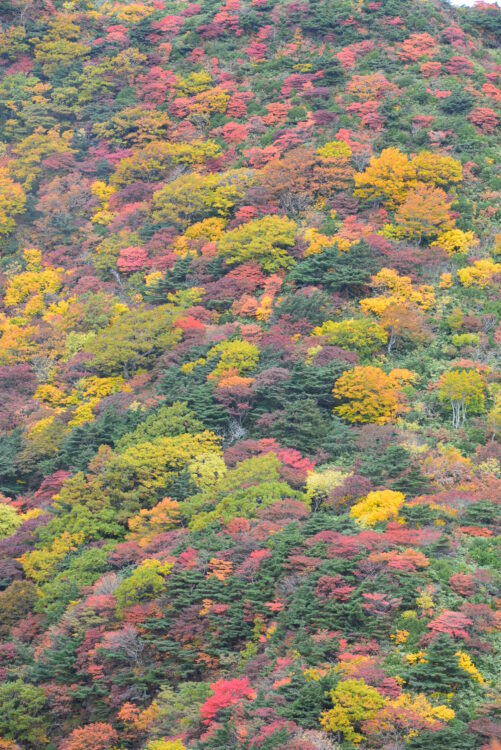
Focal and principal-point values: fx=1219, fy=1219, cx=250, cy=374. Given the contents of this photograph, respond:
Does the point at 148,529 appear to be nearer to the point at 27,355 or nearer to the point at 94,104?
the point at 27,355

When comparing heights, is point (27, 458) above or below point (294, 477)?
below

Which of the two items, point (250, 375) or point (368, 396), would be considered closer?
point (368, 396)

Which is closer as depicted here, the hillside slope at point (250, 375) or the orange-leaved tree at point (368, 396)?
the hillside slope at point (250, 375)

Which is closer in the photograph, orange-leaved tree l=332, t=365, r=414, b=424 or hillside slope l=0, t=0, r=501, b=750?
hillside slope l=0, t=0, r=501, b=750

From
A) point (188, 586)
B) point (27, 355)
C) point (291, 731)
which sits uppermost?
point (291, 731)

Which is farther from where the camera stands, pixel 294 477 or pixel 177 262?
pixel 177 262

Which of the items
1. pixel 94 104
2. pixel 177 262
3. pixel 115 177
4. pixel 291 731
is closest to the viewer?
pixel 291 731

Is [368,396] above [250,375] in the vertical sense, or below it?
above

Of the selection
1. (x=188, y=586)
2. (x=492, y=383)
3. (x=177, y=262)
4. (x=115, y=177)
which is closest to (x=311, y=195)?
(x=177, y=262)
